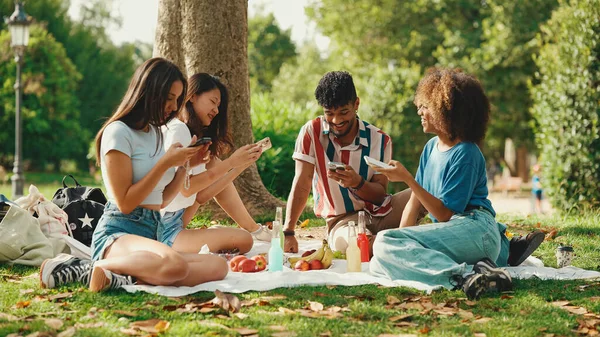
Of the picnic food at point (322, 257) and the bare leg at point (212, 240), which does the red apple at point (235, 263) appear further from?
the bare leg at point (212, 240)

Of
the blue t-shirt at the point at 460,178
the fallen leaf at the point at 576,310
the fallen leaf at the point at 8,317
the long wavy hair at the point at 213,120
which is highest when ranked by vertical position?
the long wavy hair at the point at 213,120

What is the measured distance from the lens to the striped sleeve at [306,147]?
584 cm

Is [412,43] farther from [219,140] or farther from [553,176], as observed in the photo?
[219,140]

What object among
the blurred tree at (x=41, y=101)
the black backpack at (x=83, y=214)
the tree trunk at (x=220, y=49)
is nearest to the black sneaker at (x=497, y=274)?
the black backpack at (x=83, y=214)

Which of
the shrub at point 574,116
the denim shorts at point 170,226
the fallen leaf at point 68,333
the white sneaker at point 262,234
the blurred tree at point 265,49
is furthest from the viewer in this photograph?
the blurred tree at point 265,49

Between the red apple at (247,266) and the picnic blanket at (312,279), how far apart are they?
0.17 m

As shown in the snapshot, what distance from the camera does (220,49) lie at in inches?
316

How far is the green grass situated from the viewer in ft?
11.8

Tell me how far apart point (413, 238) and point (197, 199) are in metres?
2.11

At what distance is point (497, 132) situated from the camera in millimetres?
29609

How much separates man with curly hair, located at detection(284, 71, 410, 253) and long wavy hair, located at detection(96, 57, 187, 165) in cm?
151

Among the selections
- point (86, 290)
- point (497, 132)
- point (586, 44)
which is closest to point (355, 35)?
point (497, 132)

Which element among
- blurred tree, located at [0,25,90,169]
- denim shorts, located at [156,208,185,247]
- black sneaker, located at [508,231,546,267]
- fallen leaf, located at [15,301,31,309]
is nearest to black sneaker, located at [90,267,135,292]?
fallen leaf, located at [15,301,31,309]

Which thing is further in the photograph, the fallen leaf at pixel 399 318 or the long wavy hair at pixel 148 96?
the long wavy hair at pixel 148 96
